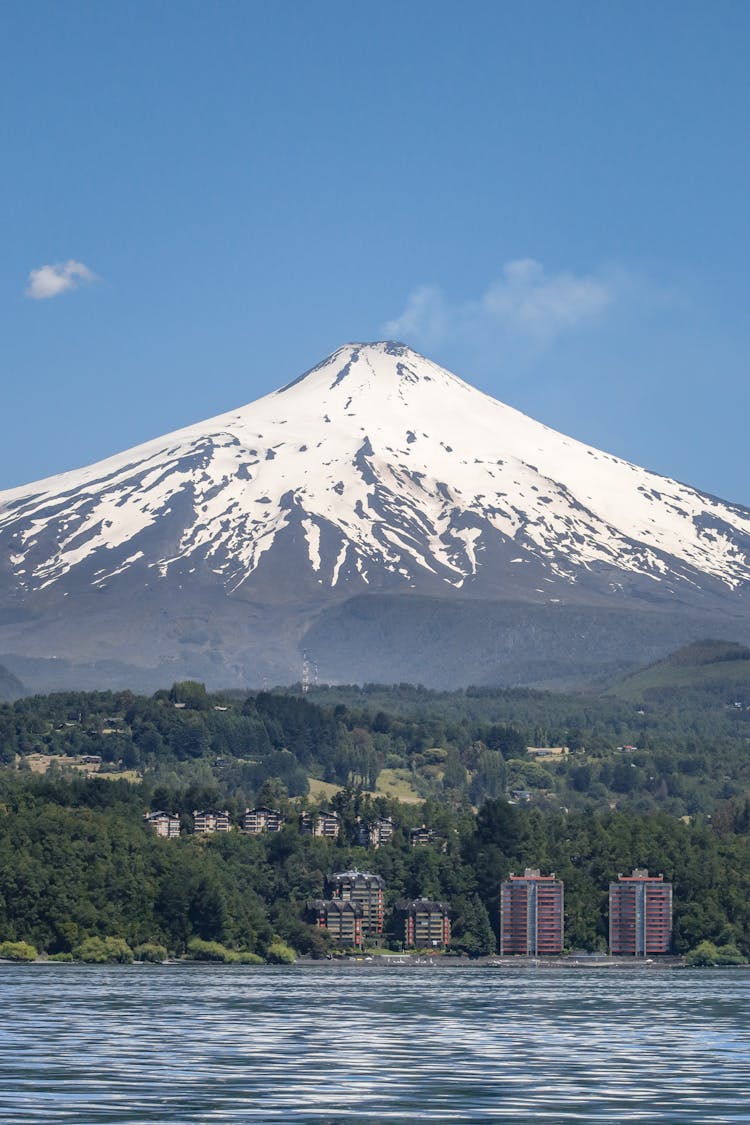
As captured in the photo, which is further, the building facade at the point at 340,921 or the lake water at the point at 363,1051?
the building facade at the point at 340,921

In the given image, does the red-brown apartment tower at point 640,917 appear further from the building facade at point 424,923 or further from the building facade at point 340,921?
the building facade at point 340,921

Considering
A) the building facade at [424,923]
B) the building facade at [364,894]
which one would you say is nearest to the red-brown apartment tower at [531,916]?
the building facade at [424,923]

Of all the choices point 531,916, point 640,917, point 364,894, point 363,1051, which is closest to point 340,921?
point 364,894

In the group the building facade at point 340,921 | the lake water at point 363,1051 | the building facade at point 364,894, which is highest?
the building facade at point 364,894

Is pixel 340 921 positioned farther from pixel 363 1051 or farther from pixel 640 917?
pixel 363 1051

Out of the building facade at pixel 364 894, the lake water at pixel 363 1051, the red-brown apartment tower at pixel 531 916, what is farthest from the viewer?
the building facade at pixel 364 894

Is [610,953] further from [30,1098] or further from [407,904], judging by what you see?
[30,1098]
